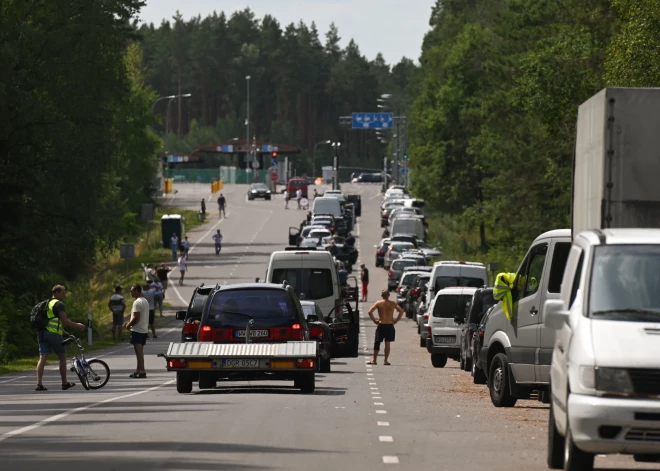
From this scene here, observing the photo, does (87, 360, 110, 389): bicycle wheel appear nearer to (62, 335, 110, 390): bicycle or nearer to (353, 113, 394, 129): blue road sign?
(62, 335, 110, 390): bicycle

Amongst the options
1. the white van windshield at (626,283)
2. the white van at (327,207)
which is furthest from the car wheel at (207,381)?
the white van at (327,207)

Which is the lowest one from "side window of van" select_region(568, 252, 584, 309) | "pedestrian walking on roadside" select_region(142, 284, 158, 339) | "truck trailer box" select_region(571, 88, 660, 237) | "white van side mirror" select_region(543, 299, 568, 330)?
"pedestrian walking on roadside" select_region(142, 284, 158, 339)

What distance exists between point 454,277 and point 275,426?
27900 millimetres

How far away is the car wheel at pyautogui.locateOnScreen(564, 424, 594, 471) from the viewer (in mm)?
12203

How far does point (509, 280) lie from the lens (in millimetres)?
20750

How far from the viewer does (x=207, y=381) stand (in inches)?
930

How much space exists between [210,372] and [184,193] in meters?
133

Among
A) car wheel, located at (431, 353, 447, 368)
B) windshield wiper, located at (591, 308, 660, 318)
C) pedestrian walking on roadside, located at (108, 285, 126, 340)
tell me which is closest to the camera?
windshield wiper, located at (591, 308, 660, 318)

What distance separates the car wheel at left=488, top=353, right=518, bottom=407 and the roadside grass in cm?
1401

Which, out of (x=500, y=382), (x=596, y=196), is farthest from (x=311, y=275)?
(x=596, y=196)

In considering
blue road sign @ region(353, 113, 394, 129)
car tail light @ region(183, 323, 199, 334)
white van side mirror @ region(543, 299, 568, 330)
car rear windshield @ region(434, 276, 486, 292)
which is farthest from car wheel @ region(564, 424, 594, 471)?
blue road sign @ region(353, 113, 394, 129)

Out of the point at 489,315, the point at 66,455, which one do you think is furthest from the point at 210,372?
the point at 66,455

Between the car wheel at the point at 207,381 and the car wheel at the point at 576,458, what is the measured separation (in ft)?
35.7

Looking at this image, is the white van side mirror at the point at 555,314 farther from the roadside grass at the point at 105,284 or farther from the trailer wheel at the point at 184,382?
the roadside grass at the point at 105,284
